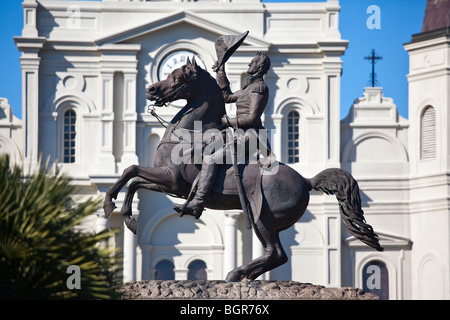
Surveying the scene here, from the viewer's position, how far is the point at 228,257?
44688 millimetres

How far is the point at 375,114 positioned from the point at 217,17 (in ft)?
22.8

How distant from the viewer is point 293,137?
46.9 m

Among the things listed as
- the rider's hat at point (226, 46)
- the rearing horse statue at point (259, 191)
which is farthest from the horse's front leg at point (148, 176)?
the rider's hat at point (226, 46)

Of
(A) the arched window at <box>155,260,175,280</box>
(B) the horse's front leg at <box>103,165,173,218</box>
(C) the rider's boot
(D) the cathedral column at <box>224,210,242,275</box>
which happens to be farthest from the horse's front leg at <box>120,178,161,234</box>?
(A) the arched window at <box>155,260,175,280</box>

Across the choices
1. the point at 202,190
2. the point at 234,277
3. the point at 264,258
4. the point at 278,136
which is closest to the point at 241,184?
the point at 202,190

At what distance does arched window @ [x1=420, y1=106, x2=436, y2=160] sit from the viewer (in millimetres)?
45812

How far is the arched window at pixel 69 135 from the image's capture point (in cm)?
4653

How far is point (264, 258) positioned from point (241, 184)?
38.4 inches

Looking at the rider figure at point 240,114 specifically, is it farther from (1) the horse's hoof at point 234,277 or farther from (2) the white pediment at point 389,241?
(2) the white pediment at point 389,241

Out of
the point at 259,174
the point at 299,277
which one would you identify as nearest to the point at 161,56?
the point at 299,277

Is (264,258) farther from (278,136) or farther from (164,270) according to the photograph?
(278,136)
